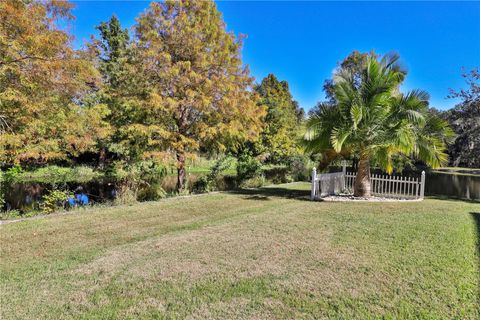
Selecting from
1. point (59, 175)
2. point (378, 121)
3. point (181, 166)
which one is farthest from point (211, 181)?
point (59, 175)

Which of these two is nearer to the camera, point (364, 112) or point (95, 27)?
point (364, 112)

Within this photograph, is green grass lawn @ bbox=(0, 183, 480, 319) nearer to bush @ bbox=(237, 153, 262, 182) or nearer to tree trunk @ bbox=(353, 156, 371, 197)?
tree trunk @ bbox=(353, 156, 371, 197)

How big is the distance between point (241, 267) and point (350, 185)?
940cm

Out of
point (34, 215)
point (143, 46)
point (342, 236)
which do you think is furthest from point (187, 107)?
point (342, 236)

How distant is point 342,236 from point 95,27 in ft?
75.0

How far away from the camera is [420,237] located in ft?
17.2

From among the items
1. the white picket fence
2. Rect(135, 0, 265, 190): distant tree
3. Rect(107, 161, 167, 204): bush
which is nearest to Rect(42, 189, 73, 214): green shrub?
Rect(107, 161, 167, 204): bush

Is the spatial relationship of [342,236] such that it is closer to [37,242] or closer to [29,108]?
[37,242]

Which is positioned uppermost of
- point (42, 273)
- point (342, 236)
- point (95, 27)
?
point (95, 27)

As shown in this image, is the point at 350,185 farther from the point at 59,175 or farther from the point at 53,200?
the point at 59,175

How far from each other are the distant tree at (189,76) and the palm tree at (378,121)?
10.4 feet

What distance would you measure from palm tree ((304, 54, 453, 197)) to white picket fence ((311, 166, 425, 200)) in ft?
3.43

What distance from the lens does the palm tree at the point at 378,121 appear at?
9.02 m

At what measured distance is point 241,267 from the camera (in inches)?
154
